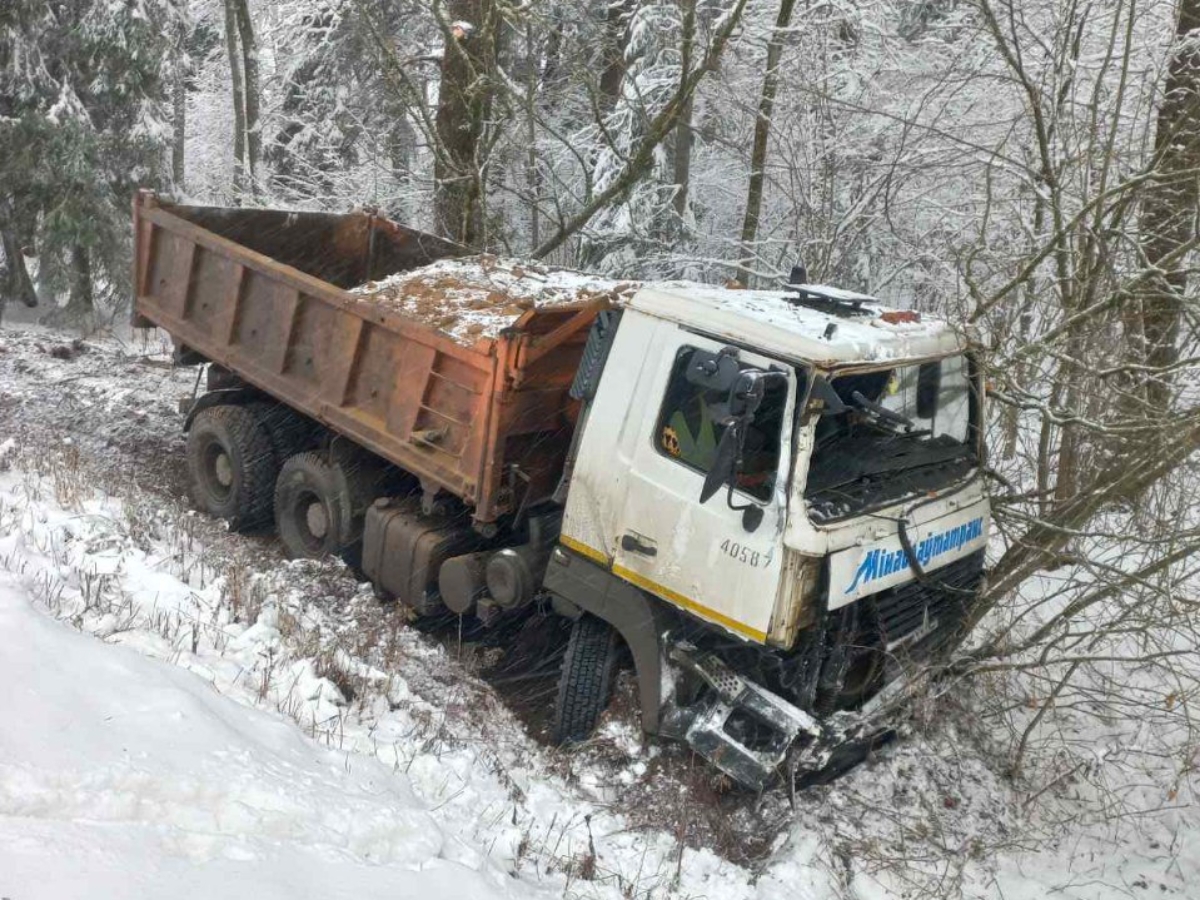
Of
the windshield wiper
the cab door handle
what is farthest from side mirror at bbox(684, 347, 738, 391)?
the cab door handle

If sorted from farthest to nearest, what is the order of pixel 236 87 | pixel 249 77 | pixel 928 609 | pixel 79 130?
pixel 236 87 → pixel 249 77 → pixel 79 130 → pixel 928 609

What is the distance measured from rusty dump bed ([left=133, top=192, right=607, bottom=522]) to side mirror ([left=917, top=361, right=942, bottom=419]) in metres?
1.67

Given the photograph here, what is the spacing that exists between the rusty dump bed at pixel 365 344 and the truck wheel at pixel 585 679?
2.80 feet

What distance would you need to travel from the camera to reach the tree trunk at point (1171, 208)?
19.1 feet

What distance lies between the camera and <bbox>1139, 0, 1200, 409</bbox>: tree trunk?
19.1 ft

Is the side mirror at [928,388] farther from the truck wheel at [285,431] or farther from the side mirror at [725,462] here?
the truck wheel at [285,431]

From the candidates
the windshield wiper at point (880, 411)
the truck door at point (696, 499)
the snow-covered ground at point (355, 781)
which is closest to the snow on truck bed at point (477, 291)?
the truck door at point (696, 499)

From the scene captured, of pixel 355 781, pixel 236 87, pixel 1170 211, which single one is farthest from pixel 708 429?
pixel 236 87

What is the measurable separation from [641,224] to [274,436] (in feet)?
24.2

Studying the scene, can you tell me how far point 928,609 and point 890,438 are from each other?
879 millimetres

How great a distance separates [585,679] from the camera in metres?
5.08

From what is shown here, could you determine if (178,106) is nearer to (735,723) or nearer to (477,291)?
(477,291)

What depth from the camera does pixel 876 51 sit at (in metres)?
13.1

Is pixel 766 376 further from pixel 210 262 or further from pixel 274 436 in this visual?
pixel 210 262
